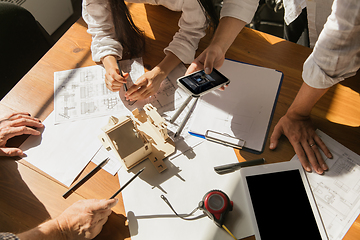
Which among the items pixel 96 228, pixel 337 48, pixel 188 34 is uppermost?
pixel 337 48

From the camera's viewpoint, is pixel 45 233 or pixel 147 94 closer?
pixel 45 233

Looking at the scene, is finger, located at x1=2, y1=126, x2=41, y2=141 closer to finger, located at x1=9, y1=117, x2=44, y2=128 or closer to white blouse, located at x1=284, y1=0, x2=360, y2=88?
finger, located at x1=9, y1=117, x2=44, y2=128

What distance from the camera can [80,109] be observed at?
0.91 m

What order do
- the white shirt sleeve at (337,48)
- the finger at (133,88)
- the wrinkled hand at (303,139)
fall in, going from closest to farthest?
1. the white shirt sleeve at (337,48)
2. the wrinkled hand at (303,139)
3. the finger at (133,88)

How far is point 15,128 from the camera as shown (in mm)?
812

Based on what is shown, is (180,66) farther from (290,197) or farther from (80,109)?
(290,197)

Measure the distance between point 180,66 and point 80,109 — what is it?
1.42 ft

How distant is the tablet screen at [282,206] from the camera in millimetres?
655

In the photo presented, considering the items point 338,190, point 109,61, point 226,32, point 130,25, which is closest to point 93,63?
point 109,61

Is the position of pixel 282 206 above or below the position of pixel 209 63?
below

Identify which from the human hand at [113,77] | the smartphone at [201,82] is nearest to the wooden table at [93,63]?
the human hand at [113,77]

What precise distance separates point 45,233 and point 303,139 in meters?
0.84

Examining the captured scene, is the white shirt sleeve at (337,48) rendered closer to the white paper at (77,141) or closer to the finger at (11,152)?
the white paper at (77,141)

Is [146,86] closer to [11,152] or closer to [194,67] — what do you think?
[194,67]
